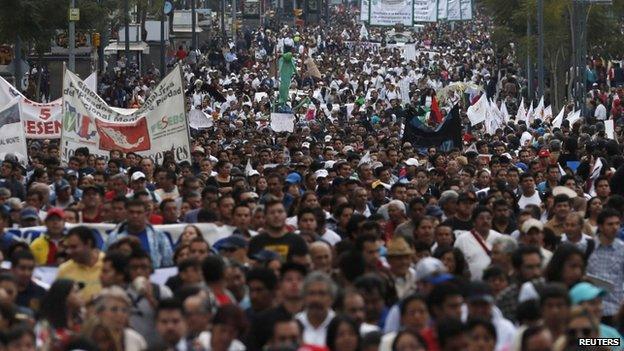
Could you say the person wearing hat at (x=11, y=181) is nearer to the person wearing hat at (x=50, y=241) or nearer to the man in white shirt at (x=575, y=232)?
the person wearing hat at (x=50, y=241)

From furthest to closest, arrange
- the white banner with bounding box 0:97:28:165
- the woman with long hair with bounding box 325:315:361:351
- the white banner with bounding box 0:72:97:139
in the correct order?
1. the white banner with bounding box 0:72:97:139
2. the white banner with bounding box 0:97:28:165
3. the woman with long hair with bounding box 325:315:361:351

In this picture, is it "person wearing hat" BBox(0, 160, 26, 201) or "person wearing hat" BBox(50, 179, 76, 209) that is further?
"person wearing hat" BBox(0, 160, 26, 201)

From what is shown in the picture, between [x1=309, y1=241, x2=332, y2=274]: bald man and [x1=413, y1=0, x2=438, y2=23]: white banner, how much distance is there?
216 feet

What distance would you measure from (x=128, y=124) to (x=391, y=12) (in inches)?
2159

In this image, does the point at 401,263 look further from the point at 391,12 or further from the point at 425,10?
the point at 425,10

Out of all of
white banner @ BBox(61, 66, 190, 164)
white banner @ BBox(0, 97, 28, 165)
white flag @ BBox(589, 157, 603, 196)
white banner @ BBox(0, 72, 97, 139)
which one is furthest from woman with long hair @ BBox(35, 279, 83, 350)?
white banner @ BBox(0, 72, 97, 139)

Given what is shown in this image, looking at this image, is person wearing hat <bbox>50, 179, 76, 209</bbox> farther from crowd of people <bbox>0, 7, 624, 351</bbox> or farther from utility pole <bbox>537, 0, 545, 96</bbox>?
utility pole <bbox>537, 0, 545, 96</bbox>

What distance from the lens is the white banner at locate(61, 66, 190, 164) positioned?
77.8ft

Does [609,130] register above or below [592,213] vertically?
below

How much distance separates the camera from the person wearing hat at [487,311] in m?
11.0

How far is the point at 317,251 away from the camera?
13391mm

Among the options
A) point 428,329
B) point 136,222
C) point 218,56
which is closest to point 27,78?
point 218,56

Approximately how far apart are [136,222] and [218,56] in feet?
168

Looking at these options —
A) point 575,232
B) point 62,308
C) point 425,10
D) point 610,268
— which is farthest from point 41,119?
point 425,10
